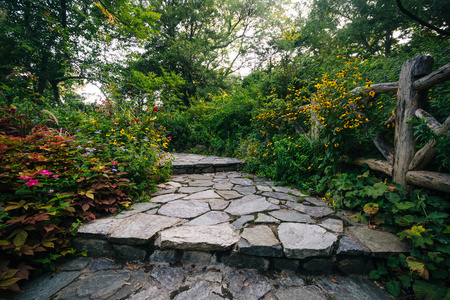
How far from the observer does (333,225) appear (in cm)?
168

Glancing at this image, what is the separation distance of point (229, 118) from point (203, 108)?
1.64 meters

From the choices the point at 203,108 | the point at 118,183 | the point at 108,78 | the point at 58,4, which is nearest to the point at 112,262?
the point at 118,183

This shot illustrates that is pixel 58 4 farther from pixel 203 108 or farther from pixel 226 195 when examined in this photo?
pixel 226 195

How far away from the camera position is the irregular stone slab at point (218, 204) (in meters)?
2.18

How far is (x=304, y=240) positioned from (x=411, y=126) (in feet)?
5.08

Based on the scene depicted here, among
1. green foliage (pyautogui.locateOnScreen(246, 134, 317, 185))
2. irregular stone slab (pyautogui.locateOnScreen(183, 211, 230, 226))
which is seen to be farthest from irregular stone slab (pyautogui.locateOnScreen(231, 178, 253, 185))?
irregular stone slab (pyautogui.locateOnScreen(183, 211, 230, 226))

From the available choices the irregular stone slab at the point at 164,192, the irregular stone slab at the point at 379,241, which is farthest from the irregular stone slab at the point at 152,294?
the irregular stone slab at the point at 379,241

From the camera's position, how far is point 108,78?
24.8 ft

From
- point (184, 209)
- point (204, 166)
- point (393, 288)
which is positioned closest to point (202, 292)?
point (184, 209)

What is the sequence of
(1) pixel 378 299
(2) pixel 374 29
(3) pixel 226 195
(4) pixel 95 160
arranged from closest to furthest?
(1) pixel 378 299, (4) pixel 95 160, (3) pixel 226 195, (2) pixel 374 29

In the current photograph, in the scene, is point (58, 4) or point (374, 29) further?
point (374, 29)

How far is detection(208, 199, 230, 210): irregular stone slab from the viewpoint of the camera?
2.18m

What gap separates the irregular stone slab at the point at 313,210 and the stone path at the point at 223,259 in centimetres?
8

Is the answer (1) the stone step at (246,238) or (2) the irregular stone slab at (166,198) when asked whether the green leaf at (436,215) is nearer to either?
(1) the stone step at (246,238)
